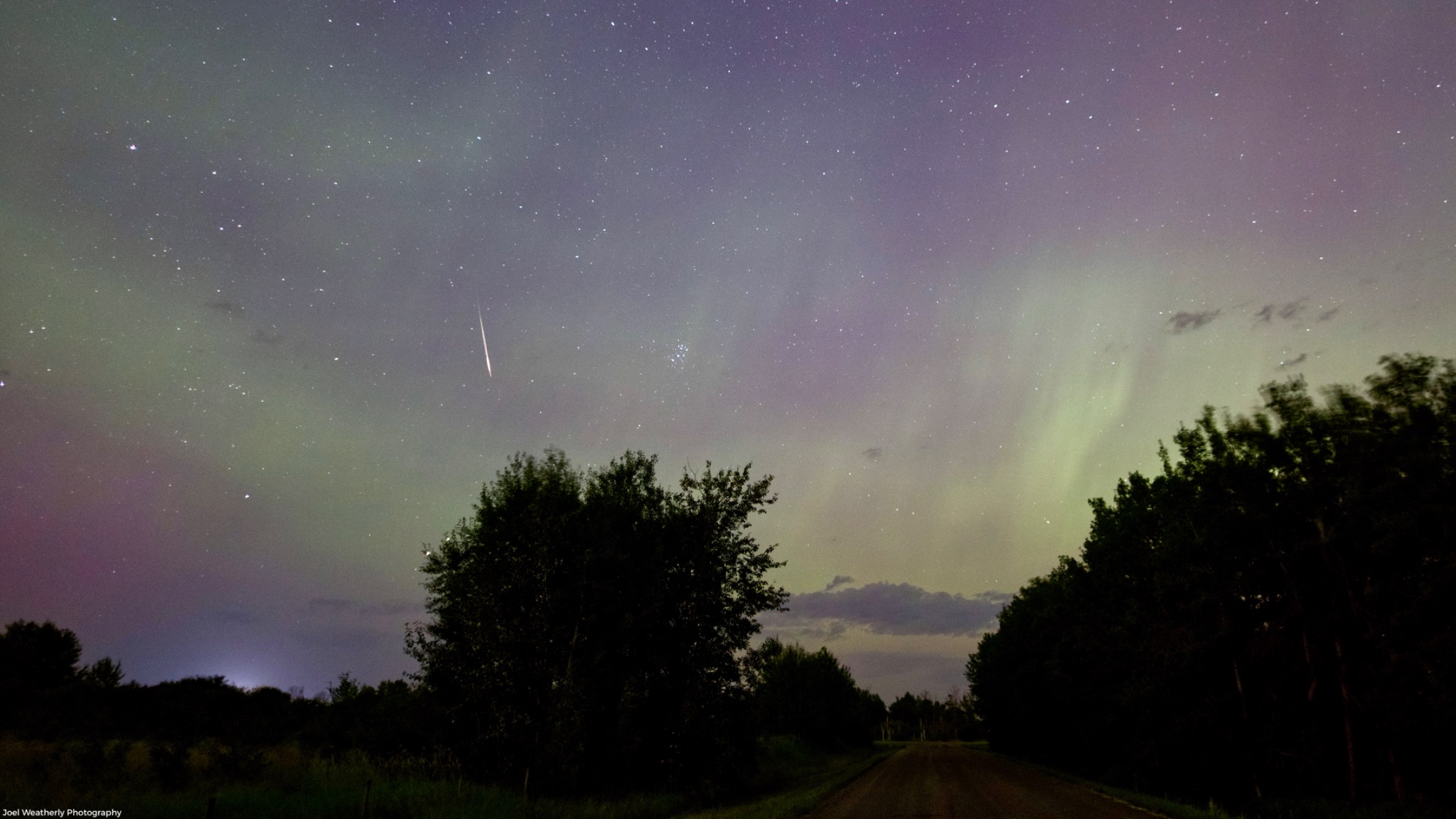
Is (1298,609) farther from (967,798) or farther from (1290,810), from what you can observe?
(967,798)

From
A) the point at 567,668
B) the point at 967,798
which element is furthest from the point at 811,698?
the point at 567,668

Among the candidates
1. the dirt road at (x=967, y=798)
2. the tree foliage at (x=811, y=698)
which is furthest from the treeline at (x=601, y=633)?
the tree foliage at (x=811, y=698)

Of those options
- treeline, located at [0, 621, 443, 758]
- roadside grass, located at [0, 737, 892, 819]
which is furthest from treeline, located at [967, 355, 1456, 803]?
treeline, located at [0, 621, 443, 758]

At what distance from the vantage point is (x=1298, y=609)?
90.6 feet

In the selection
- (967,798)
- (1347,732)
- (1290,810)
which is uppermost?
(1347,732)

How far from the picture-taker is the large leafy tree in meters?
19.9

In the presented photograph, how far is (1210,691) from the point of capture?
32.1 metres

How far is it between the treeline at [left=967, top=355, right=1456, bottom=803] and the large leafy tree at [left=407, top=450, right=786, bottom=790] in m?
19.9

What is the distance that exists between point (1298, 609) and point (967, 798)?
15724 mm

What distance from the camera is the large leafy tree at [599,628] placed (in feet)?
65.4

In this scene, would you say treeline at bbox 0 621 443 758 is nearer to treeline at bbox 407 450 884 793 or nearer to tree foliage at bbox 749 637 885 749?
treeline at bbox 407 450 884 793

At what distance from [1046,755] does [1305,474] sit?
4703cm

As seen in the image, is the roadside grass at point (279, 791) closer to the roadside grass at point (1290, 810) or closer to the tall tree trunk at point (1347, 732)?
the roadside grass at point (1290, 810)

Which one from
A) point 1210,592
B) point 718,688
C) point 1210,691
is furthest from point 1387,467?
point 718,688
